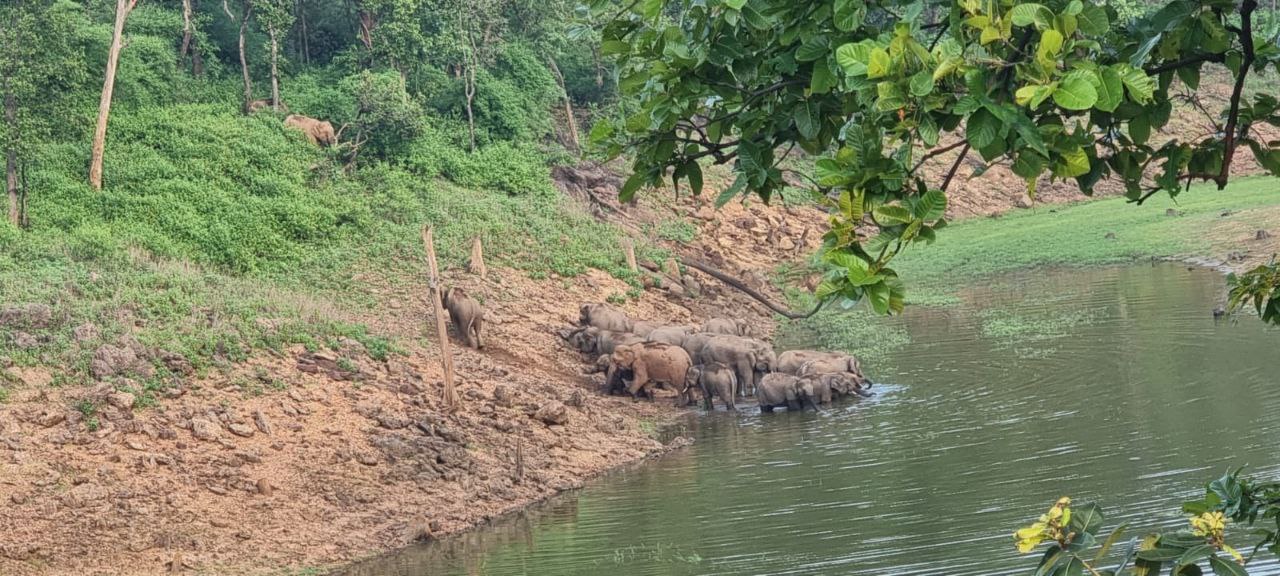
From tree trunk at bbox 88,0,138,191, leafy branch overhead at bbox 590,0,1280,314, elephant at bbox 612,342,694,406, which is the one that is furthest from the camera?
tree trunk at bbox 88,0,138,191

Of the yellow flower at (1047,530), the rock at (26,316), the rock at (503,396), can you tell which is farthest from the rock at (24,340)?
the yellow flower at (1047,530)

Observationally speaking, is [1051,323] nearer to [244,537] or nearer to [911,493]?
[911,493]

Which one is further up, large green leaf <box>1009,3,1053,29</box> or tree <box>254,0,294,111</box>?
tree <box>254,0,294,111</box>

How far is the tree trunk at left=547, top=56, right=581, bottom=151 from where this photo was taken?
3684 cm

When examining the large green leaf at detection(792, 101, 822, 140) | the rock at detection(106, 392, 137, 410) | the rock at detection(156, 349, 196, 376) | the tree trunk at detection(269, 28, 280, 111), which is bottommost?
the rock at detection(106, 392, 137, 410)

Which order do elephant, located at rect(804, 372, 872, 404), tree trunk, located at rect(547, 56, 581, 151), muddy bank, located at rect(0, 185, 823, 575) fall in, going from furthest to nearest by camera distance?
1. tree trunk, located at rect(547, 56, 581, 151)
2. elephant, located at rect(804, 372, 872, 404)
3. muddy bank, located at rect(0, 185, 823, 575)

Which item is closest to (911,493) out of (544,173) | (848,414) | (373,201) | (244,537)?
(848,414)

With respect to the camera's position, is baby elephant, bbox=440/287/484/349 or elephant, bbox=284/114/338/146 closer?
baby elephant, bbox=440/287/484/349

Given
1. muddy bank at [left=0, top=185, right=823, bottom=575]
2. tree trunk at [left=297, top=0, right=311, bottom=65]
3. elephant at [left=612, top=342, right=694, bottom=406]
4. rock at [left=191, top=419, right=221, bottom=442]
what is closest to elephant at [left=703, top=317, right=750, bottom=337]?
elephant at [left=612, top=342, right=694, bottom=406]

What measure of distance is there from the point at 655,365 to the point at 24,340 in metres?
7.92

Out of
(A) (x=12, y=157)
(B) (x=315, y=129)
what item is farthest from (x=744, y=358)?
(B) (x=315, y=129)

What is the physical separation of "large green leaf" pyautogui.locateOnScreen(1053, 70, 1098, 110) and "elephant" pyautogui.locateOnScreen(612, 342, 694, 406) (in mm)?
16448

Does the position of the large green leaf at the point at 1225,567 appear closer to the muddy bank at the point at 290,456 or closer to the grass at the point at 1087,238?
the muddy bank at the point at 290,456

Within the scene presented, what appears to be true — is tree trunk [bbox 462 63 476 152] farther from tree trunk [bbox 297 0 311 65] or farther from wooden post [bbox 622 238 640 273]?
wooden post [bbox 622 238 640 273]
